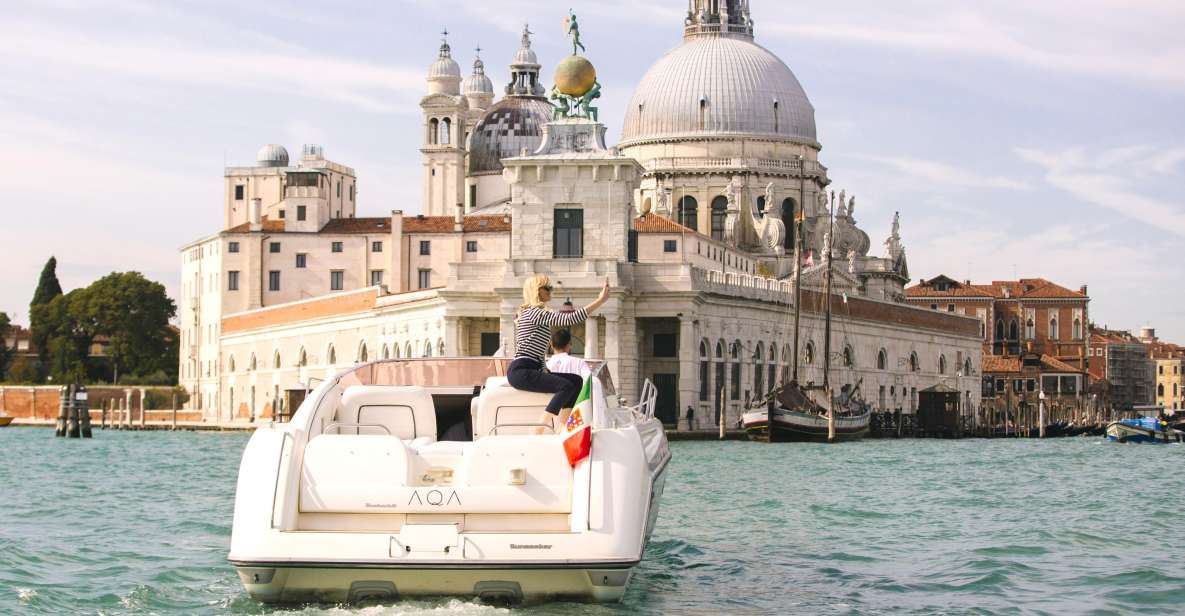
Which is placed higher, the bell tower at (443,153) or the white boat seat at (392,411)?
the bell tower at (443,153)

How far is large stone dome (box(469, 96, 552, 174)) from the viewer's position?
78500 millimetres

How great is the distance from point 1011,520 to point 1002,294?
293ft

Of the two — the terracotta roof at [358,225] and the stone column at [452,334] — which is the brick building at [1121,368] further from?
the stone column at [452,334]

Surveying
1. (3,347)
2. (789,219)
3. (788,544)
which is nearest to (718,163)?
(789,219)

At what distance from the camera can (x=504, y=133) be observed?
260 feet

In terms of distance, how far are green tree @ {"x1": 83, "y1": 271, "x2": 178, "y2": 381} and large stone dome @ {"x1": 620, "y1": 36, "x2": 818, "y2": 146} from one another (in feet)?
71.1

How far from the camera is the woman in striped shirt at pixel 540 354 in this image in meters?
11.3

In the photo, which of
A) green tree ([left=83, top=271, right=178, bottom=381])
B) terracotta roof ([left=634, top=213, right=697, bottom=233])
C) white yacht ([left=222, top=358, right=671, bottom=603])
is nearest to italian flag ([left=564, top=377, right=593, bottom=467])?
white yacht ([left=222, top=358, right=671, bottom=603])

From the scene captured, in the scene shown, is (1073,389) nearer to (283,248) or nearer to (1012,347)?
(1012,347)

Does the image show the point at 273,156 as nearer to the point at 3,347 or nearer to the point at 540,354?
the point at 3,347

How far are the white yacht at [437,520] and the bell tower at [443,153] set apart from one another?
69366 millimetres

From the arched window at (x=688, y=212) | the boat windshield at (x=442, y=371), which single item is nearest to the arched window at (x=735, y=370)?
the arched window at (x=688, y=212)

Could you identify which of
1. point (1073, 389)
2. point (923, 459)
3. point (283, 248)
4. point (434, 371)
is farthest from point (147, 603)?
point (1073, 389)

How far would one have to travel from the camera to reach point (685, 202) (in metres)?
73.8
